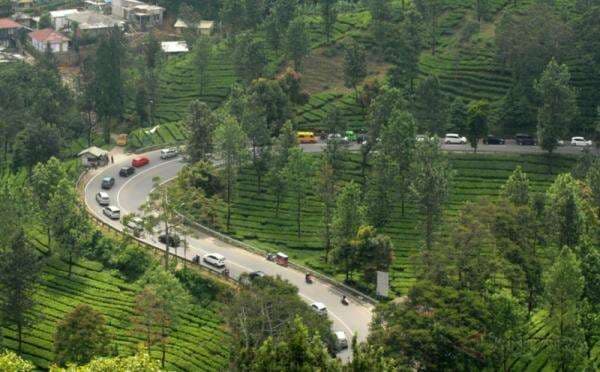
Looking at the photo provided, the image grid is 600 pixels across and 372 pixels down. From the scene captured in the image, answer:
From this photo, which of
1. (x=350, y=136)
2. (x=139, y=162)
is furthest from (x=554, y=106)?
(x=139, y=162)

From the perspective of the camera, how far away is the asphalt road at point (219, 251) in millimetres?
78500

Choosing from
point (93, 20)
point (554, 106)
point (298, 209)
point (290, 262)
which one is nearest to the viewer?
point (290, 262)

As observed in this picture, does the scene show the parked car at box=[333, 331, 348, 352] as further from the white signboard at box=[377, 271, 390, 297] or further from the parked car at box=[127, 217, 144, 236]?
the parked car at box=[127, 217, 144, 236]

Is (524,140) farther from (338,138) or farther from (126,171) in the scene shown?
(126,171)

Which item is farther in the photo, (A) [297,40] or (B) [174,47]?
(B) [174,47]

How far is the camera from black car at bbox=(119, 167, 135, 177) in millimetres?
102750

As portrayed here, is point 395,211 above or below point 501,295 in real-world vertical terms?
below

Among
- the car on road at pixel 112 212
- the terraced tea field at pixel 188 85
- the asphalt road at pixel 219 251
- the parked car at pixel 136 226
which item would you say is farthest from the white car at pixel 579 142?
the car on road at pixel 112 212

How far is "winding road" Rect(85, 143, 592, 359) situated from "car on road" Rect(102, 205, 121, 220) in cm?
40

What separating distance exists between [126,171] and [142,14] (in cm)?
5552

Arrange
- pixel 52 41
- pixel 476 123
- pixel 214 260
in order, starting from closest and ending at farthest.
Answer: pixel 214 260, pixel 476 123, pixel 52 41

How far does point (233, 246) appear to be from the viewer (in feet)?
295

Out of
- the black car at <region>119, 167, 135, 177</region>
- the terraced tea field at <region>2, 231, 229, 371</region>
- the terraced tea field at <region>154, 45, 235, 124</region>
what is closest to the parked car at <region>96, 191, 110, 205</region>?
the black car at <region>119, 167, 135, 177</region>

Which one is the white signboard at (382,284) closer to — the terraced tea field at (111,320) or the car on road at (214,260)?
the terraced tea field at (111,320)
